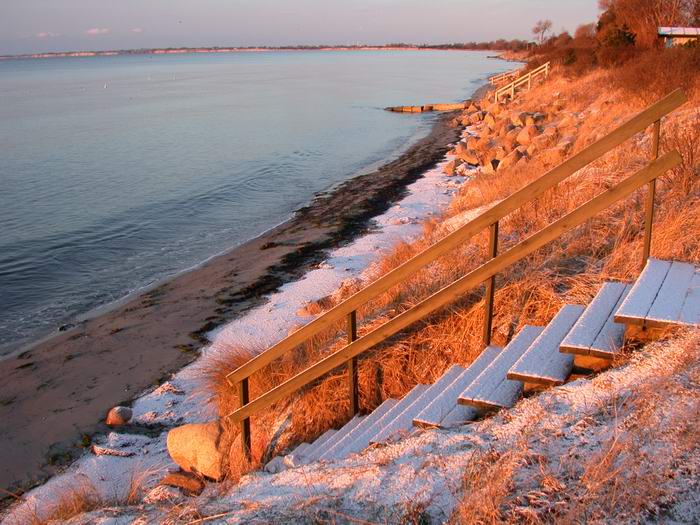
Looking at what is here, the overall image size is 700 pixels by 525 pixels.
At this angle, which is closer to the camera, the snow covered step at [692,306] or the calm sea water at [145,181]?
the snow covered step at [692,306]

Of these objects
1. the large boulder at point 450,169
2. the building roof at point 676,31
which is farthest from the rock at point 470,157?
the building roof at point 676,31

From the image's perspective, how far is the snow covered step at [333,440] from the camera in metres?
4.52

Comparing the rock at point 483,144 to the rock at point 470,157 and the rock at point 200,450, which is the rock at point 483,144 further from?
the rock at point 200,450

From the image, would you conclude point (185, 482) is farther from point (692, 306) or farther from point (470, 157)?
point (470, 157)

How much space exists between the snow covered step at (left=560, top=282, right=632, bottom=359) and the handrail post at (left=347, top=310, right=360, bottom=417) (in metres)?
1.59

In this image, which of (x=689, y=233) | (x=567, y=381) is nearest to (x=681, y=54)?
(x=689, y=233)

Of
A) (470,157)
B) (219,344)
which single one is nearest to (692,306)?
(219,344)

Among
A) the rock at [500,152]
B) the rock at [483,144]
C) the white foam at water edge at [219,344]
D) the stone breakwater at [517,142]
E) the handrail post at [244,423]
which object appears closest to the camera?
the handrail post at [244,423]

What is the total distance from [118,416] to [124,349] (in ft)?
9.07

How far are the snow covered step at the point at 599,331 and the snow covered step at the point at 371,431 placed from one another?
1378mm

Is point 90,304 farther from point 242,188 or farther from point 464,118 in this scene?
point 464,118

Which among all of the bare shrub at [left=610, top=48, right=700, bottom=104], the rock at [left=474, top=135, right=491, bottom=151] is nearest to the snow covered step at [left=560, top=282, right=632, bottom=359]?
the bare shrub at [left=610, top=48, right=700, bottom=104]

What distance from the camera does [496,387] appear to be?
A: 4.00m

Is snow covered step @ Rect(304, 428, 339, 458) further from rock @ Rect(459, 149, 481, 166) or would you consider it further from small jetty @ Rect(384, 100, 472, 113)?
small jetty @ Rect(384, 100, 472, 113)
